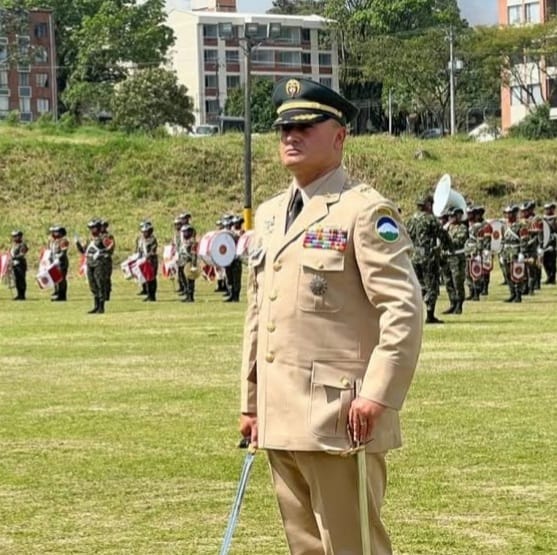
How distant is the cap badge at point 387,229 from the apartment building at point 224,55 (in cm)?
11219

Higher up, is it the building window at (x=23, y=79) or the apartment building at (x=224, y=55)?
the apartment building at (x=224, y=55)

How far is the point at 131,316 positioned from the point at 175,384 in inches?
452

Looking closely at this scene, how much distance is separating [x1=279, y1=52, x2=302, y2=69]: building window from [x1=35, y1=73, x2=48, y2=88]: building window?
75.6ft

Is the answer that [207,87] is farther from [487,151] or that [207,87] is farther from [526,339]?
[526,339]

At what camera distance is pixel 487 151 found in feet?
209

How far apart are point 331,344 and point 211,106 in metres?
115

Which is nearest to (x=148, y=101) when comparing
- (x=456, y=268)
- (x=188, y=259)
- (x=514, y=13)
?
(x=514, y=13)

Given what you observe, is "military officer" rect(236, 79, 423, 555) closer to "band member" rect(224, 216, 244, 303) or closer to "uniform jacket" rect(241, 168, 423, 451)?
"uniform jacket" rect(241, 168, 423, 451)

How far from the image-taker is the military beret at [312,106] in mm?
5461

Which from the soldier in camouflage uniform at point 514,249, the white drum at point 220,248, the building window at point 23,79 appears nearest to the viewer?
the soldier in camouflage uniform at point 514,249

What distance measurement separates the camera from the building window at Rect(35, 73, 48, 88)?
354 ft

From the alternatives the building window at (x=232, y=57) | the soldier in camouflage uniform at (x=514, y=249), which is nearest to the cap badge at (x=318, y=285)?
the soldier in camouflage uniform at (x=514, y=249)

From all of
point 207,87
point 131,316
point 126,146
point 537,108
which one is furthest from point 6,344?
point 207,87

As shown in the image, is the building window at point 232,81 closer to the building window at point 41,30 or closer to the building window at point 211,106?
the building window at point 211,106
